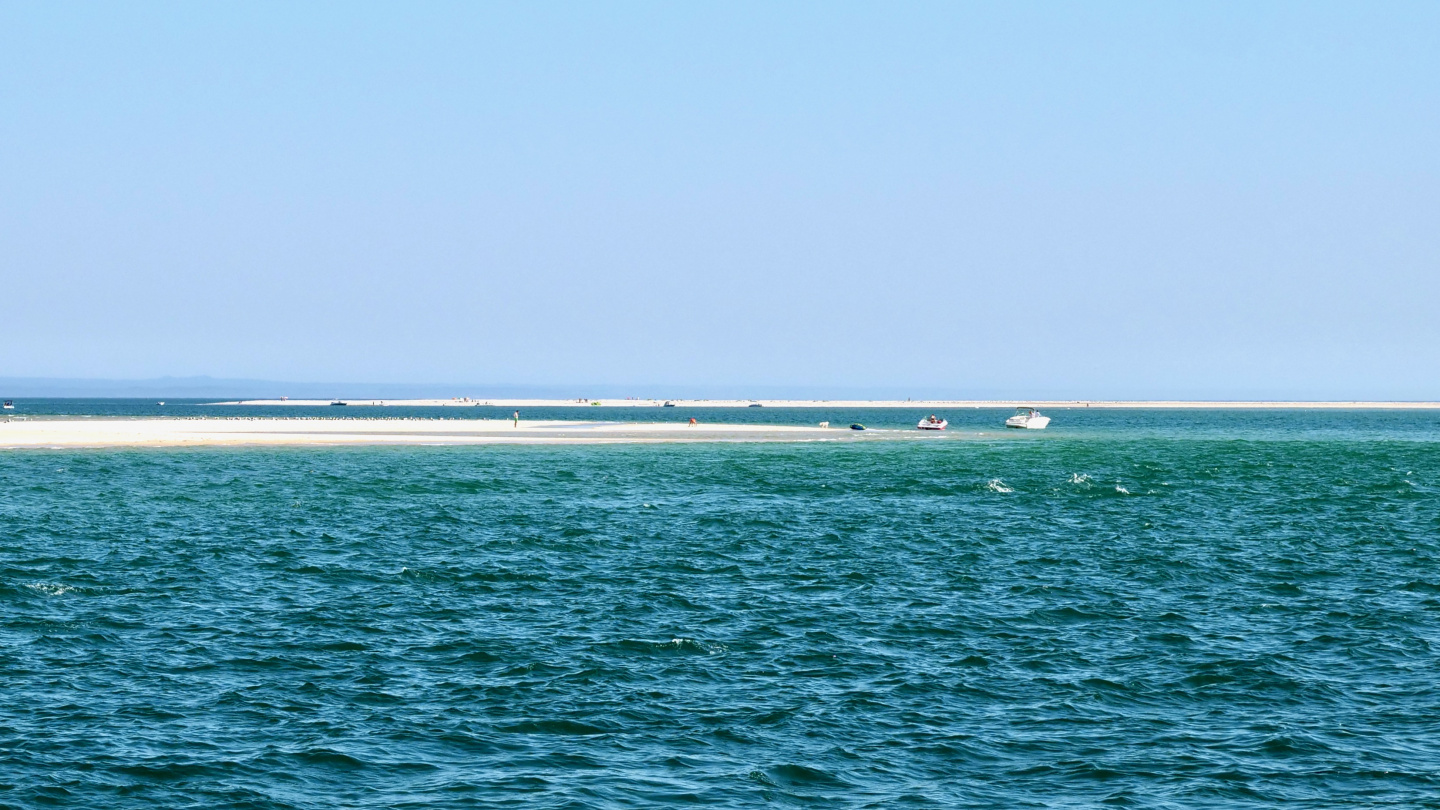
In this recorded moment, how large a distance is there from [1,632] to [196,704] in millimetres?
8353

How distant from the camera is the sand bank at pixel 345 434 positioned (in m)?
107

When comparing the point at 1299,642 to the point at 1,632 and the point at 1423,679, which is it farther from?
the point at 1,632

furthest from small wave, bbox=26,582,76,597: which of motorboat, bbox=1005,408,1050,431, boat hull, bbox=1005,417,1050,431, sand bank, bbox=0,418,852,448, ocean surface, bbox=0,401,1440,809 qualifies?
motorboat, bbox=1005,408,1050,431

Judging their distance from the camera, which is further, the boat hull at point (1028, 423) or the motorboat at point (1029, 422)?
the motorboat at point (1029, 422)

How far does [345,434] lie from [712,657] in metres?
107

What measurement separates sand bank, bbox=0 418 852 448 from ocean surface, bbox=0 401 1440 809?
56.6 meters

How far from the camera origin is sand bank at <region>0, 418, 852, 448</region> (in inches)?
4213

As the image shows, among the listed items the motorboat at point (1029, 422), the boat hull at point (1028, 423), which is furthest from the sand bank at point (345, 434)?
the motorboat at point (1029, 422)

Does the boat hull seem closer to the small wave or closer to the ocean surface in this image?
the ocean surface

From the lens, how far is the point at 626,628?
88.9ft

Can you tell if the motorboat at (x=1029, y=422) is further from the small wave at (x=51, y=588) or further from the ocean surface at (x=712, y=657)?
the small wave at (x=51, y=588)

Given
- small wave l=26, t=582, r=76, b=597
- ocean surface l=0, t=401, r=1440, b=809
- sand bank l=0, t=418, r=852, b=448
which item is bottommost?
ocean surface l=0, t=401, r=1440, b=809

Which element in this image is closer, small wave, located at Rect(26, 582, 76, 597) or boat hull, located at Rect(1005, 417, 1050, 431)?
small wave, located at Rect(26, 582, 76, 597)

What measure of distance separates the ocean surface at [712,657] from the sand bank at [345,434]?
5665cm
